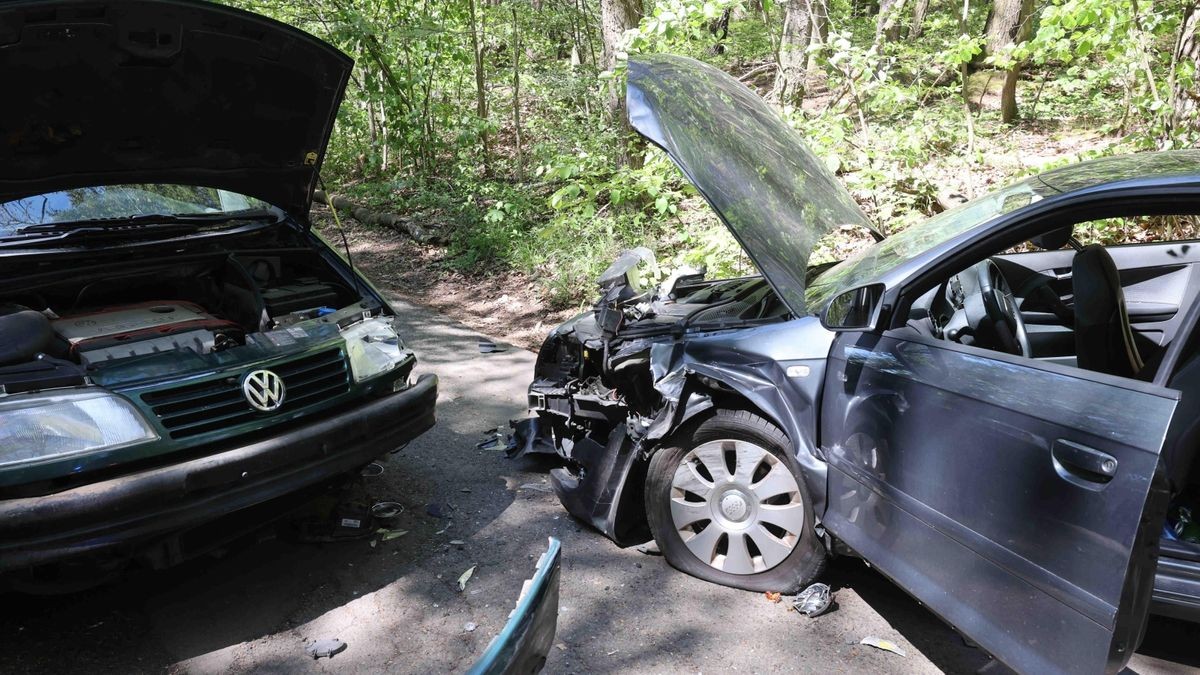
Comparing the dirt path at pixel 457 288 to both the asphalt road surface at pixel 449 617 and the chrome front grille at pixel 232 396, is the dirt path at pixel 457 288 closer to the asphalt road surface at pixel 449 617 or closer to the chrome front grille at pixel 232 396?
the asphalt road surface at pixel 449 617

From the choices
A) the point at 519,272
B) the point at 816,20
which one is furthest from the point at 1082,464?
the point at 519,272

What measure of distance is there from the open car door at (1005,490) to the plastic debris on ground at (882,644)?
0.48 m

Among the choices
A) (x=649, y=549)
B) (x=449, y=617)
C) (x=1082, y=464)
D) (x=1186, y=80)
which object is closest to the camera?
(x=1082, y=464)

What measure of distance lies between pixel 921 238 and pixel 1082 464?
1.33m

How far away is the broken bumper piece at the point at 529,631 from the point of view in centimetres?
140

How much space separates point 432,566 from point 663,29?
4557 mm

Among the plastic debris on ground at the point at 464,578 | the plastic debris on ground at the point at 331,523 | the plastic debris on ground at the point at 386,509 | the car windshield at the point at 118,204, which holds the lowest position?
the plastic debris on ground at the point at 464,578

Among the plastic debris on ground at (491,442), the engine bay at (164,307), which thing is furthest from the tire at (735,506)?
the engine bay at (164,307)

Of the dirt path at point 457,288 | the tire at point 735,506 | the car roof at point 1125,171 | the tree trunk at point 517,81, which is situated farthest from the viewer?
the tree trunk at point 517,81

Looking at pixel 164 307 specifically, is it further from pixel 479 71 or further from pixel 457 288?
pixel 479 71

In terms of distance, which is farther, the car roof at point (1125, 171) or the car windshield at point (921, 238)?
the car windshield at point (921, 238)

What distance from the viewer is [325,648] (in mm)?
3080

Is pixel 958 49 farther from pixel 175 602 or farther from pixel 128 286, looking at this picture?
pixel 175 602

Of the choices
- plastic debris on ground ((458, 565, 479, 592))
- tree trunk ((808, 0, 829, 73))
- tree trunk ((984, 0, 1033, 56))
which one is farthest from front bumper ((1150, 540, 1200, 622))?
tree trunk ((984, 0, 1033, 56))
